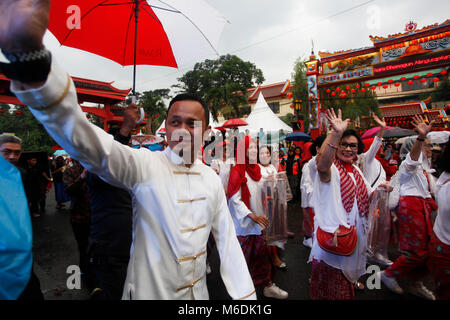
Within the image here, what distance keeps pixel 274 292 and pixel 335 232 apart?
56.5 inches

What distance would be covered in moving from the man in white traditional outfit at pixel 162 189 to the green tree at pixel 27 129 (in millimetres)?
30122

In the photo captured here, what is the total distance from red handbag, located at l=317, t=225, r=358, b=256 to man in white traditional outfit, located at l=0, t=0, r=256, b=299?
129cm

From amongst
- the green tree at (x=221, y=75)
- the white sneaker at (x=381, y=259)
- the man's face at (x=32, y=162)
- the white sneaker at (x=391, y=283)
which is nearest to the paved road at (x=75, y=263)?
the white sneaker at (x=391, y=283)

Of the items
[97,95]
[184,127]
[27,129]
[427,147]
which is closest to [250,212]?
[184,127]

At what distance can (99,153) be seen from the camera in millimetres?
912

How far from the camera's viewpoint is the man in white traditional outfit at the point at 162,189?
2.50ft

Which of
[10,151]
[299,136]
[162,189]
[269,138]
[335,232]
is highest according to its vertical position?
[299,136]

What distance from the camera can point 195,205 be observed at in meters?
1.34

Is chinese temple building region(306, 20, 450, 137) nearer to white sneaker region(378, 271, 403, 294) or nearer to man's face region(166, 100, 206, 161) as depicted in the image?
white sneaker region(378, 271, 403, 294)

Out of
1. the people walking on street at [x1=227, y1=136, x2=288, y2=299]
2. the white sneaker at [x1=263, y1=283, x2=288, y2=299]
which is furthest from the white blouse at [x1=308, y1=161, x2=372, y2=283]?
the white sneaker at [x1=263, y1=283, x2=288, y2=299]

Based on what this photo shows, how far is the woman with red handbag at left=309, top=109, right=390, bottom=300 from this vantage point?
230 centimetres

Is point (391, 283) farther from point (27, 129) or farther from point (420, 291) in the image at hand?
point (27, 129)

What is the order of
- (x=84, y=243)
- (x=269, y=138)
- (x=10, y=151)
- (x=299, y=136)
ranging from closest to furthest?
(x=10, y=151), (x=84, y=243), (x=269, y=138), (x=299, y=136)
